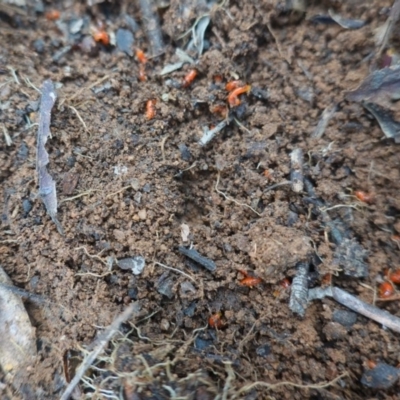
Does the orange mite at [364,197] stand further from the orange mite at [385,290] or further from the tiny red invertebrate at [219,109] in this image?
the tiny red invertebrate at [219,109]

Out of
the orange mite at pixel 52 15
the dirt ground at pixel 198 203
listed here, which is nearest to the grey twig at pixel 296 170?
the dirt ground at pixel 198 203

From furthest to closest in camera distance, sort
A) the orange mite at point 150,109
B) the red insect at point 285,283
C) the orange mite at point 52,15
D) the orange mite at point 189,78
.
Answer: the orange mite at point 52,15, the orange mite at point 189,78, the orange mite at point 150,109, the red insect at point 285,283

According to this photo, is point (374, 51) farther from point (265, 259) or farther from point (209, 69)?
point (265, 259)

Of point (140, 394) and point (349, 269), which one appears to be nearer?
point (140, 394)

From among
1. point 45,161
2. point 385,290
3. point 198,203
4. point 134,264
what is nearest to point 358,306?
point 385,290

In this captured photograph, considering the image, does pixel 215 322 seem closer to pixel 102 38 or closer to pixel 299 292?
pixel 299 292

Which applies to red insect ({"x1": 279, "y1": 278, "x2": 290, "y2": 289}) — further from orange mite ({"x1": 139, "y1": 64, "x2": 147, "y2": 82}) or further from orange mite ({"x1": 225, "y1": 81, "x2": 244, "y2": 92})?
orange mite ({"x1": 139, "y1": 64, "x2": 147, "y2": 82})

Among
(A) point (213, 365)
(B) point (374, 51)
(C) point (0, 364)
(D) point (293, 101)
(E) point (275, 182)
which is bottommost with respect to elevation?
(A) point (213, 365)

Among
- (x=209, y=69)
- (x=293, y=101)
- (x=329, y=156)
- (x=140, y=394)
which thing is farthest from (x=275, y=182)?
(x=140, y=394)
